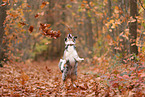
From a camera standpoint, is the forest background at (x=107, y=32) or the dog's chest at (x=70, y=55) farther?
the forest background at (x=107, y=32)

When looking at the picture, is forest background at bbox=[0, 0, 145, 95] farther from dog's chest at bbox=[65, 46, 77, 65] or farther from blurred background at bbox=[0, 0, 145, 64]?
dog's chest at bbox=[65, 46, 77, 65]

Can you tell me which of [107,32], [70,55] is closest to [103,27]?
[107,32]

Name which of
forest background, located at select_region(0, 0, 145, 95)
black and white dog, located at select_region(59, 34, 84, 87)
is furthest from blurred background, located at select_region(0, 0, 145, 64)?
black and white dog, located at select_region(59, 34, 84, 87)

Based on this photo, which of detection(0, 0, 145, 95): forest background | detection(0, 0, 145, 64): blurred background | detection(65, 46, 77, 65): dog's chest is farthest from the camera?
detection(0, 0, 145, 64): blurred background

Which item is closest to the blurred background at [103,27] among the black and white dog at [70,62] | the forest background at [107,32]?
the forest background at [107,32]

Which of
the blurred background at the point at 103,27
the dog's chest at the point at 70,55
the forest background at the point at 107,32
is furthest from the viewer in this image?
the blurred background at the point at 103,27

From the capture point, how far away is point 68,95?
5.75 meters

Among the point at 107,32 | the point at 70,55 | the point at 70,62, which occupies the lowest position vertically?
the point at 70,62

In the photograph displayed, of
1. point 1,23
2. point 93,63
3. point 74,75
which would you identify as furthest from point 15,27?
point 74,75

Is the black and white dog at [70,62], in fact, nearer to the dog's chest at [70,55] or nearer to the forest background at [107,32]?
the dog's chest at [70,55]

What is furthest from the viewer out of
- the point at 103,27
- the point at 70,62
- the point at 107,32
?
the point at 107,32

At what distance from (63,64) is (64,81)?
1.98ft

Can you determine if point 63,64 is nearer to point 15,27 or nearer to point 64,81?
point 64,81

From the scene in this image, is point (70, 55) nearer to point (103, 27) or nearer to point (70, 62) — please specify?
point (70, 62)
